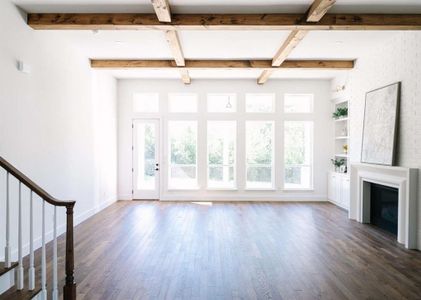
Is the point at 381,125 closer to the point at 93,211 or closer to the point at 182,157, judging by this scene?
the point at 182,157

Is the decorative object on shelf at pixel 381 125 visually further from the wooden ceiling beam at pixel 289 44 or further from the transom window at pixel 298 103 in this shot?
the transom window at pixel 298 103

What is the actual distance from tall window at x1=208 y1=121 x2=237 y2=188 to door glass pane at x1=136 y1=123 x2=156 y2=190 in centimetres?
151

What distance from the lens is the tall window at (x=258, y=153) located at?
26.6 feet

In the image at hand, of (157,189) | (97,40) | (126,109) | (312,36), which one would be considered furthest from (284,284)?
(126,109)

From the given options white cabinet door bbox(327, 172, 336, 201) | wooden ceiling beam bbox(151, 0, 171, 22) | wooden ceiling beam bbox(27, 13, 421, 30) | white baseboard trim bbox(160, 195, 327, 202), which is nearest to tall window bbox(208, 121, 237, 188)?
white baseboard trim bbox(160, 195, 327, 202)

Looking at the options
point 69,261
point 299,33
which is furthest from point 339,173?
point 69,261

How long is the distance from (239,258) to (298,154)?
191 inches

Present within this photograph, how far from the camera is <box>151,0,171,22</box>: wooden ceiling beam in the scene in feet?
11.5

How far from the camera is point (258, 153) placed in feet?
26.7

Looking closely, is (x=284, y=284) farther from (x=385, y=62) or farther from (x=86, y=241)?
(x=385, y=62)

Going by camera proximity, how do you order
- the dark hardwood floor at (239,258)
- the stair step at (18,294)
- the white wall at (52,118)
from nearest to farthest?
the stair step at (18,294) < the dark hardwood floor at (239,258) < the white wall at (52,118)

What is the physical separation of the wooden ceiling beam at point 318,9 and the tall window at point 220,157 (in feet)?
14.3

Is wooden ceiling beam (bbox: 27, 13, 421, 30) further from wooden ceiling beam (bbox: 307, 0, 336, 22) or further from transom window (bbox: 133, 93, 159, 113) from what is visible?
transom window (bbox: 133, 93, 159, 113)

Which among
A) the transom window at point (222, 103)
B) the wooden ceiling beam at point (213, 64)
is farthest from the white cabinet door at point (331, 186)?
the transom window at point (222, 103)
